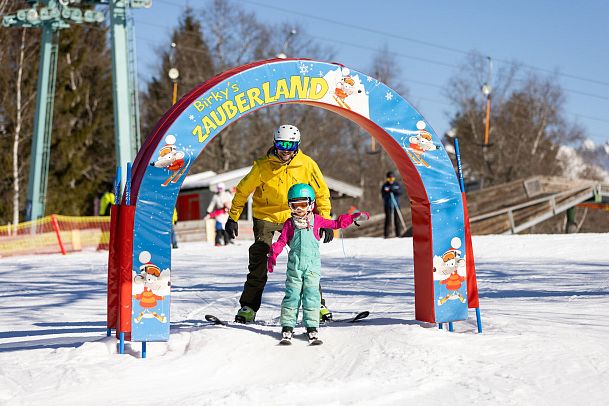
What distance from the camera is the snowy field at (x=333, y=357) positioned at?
4.98 metres

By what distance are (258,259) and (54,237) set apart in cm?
1444

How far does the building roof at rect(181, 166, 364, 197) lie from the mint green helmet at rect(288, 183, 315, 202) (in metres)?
23.5

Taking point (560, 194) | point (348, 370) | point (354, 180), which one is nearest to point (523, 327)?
point (348, 370)

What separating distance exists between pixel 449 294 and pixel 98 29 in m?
37.0

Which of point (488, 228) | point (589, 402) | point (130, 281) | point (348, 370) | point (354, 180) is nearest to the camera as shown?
point (589, 402)

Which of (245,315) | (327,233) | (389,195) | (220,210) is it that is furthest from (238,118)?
(389,195)

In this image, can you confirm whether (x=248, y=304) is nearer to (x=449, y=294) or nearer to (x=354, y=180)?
(x=449, y=294)

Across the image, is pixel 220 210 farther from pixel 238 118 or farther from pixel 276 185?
pixel 238 118

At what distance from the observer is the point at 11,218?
33.9m

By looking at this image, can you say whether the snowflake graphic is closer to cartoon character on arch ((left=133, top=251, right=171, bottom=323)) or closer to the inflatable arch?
the inflatable arch

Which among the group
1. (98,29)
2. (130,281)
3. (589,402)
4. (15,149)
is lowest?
(589,402)

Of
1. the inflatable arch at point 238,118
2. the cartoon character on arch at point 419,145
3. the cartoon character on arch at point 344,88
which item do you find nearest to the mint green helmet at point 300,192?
the inflatable arch at point 238,118

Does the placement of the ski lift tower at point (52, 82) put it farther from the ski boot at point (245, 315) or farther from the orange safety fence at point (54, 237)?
the ski boot at point (245, 315)

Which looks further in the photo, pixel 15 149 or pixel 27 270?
pixel 15 149
